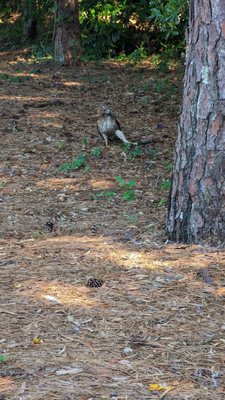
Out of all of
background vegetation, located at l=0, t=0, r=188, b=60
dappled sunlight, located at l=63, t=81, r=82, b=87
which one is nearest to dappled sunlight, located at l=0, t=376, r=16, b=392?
dappled sunlight, located at l=63, t=81, r=82, b=87

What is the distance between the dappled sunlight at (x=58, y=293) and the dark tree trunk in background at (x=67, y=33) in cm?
1032

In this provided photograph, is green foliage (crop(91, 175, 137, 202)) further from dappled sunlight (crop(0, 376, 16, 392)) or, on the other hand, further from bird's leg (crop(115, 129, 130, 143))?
dappled sunlight (crop(0, 376, 16, 392))

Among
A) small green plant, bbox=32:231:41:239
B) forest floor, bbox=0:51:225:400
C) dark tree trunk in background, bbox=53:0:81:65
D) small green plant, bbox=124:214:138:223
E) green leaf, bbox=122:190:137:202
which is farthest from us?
dark tree trunk in background, bbox=53:0:81:65

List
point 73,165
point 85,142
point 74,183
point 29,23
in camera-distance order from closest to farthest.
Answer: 1. point 74,183
2. point 73,165
3. point 85,142
4. point 29,23

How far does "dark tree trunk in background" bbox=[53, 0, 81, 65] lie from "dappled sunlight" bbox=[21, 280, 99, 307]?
10.3 metres

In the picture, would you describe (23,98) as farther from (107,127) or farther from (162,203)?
(162,203)

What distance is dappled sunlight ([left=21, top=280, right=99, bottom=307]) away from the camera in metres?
4.06

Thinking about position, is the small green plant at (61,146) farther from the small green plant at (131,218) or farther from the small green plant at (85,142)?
the small green plant at (131,218)

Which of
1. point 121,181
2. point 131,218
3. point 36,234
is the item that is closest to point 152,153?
point 121,181

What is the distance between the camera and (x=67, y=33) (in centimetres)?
1400

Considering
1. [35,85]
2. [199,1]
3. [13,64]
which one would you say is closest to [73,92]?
[35,85]

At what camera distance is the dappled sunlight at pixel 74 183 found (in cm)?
681

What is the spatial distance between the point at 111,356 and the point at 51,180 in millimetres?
3808

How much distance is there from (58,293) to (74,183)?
285cm
